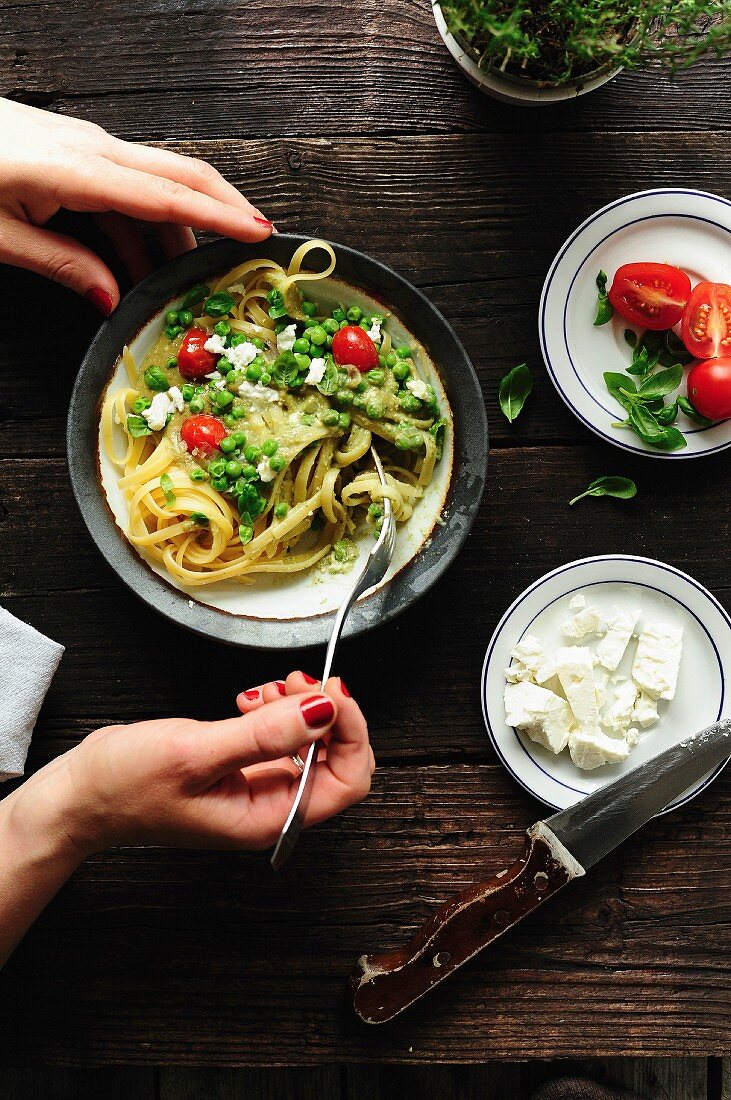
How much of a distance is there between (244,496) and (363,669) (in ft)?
2.25

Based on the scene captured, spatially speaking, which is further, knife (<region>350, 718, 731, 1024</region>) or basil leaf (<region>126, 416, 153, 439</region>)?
knife (<region>350, 718, 731, 1024</region>)

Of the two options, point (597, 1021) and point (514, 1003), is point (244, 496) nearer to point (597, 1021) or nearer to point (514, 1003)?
point (514, 1003)

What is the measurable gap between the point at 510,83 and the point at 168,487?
1469 millimetres

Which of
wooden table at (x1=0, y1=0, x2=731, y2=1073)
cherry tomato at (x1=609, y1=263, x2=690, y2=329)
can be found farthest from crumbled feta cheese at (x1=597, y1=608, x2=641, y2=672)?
cherry tomato at (x1=609, y1=263, x2=690, y2=329)

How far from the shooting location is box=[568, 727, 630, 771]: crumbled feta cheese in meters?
2.36

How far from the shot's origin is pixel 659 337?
2.43 meters

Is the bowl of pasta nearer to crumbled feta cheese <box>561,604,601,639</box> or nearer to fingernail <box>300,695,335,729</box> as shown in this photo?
fingernail <box>300,695,335,729</box>

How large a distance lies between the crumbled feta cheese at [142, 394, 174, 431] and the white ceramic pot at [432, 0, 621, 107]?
4.19 feet

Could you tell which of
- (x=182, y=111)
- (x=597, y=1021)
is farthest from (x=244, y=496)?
(x=597, y=1021)

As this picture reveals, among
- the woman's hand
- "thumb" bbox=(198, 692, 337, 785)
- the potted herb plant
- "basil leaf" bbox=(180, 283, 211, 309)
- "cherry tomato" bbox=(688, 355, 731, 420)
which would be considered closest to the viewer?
"thumb" bbox=(198, 692, 337, 785)

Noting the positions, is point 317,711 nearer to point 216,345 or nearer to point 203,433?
point 203,433

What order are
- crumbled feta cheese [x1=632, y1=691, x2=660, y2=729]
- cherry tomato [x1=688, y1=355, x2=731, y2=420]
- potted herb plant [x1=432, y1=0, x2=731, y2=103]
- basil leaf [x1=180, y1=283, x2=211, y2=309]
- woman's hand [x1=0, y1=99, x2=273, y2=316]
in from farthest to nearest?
crumbled feta cheese [x1=632, y1=691, x2=660, y2=729], cherry tomato [x1=688, y1=355, x2=731, y2=420], basil leaf [x1=180, y1=283, x2=211, y2=309], woman's hand [x1=0, y1=99, x2=273, y2=316], potted herb plant [x1=432, y1=0, x2=731, y2=103]

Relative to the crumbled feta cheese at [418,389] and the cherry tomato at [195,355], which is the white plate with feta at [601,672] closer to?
the crumbled feta cheese at [418,389]

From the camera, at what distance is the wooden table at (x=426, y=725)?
2.46m
